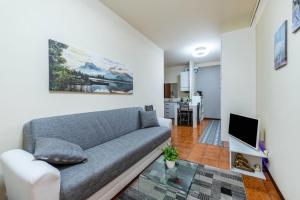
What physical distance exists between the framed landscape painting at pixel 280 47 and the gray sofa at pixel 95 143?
1930 mm

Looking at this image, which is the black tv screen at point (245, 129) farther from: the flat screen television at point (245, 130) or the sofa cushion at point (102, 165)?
the sofa cushion at point (102, 165)

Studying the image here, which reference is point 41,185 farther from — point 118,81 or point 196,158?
point 196,158

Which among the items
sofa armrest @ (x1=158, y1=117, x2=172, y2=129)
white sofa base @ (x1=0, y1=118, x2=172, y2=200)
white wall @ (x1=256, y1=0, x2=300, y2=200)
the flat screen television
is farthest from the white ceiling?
white sofa base @ (x1=0, y1=118, x2=172, y2=200)

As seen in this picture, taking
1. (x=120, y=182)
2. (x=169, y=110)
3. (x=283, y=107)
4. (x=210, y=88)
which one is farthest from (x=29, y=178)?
(x=210, y=88)

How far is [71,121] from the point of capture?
1.82m

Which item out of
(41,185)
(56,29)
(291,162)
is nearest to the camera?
(41,185)

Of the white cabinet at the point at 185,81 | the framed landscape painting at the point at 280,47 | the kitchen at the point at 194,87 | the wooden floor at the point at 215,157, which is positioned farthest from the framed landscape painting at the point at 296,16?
the white cabinet at the point at 185,81

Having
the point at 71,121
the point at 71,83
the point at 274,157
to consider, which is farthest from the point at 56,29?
the point at 274,157

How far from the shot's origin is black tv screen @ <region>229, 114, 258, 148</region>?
2.33 metres

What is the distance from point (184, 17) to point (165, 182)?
2.91 m

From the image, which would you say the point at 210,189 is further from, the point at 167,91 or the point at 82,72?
the point at 167,91

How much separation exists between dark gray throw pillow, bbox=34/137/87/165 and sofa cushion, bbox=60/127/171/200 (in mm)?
72

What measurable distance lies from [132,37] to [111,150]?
2484mm

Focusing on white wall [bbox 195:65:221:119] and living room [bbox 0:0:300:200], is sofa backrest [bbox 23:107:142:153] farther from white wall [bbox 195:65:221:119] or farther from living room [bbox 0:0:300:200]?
white wall [bbox 195:65:221:119]
